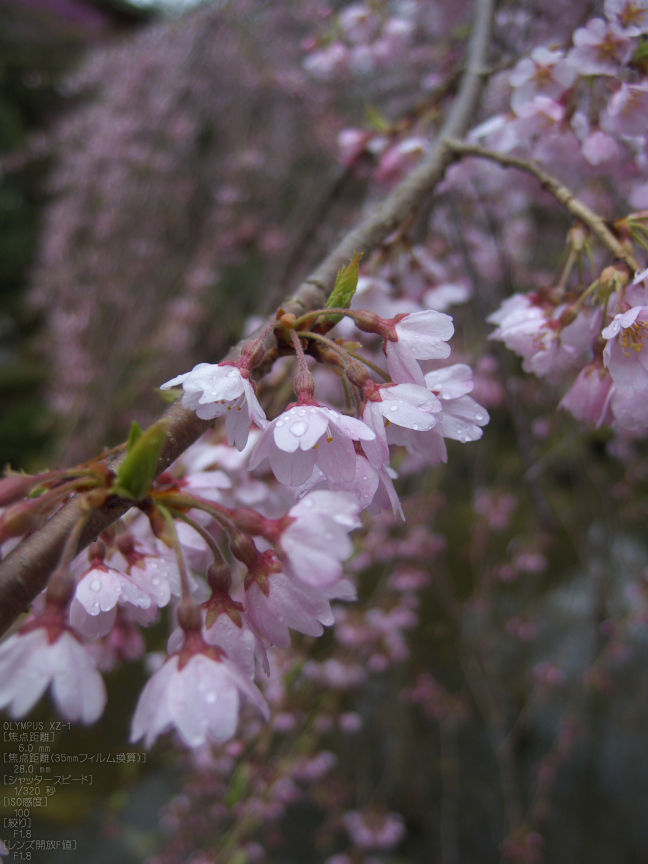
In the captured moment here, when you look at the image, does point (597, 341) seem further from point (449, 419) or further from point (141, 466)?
point (141, 466)

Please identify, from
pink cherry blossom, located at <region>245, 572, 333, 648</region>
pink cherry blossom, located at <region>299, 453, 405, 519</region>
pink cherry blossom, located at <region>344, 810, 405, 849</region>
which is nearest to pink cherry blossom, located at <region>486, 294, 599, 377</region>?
pink cherry blossom, located at <region>299, 453, 405, 519</region>

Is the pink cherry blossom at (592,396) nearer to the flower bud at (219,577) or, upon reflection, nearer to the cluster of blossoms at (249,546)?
the cluster of blossoms at (249,546)

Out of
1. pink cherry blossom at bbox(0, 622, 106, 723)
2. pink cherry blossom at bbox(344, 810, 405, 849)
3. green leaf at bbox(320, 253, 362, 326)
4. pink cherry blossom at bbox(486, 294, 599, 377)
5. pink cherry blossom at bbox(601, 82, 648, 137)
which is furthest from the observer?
pink cherry blossom at bbox(344, 810, 405, 849)

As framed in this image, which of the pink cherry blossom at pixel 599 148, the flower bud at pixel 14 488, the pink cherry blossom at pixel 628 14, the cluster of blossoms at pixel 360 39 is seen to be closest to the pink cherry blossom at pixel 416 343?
the flower bud at pixel 14 488

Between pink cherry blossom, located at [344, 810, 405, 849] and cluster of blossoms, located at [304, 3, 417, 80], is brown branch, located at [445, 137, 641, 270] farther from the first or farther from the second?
pink cherry blossom, located at [344, 810, 405, 849]

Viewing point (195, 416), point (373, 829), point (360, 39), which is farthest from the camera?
point (373, 829)

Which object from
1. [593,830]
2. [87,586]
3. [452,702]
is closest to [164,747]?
[452,702]

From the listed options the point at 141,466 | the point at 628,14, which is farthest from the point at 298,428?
the point at 628,14

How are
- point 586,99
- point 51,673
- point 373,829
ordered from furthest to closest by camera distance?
point 373,829, point 586,99, point 51,673

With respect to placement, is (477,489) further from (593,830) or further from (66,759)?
(593,830)
